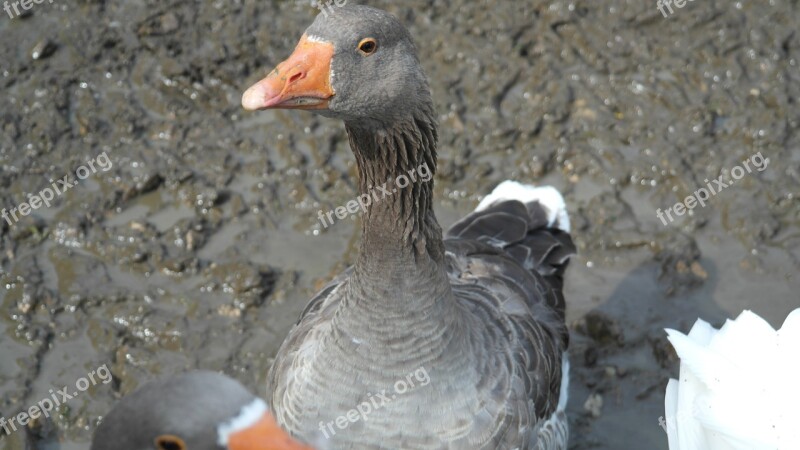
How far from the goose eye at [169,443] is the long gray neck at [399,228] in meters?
1.29

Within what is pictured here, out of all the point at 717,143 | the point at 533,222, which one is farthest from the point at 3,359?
the point at 717,143

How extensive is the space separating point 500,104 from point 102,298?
119 inches

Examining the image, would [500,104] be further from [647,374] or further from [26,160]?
[26,160]

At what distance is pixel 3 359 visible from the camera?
508cm

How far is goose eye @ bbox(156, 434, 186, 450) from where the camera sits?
2.54 m
